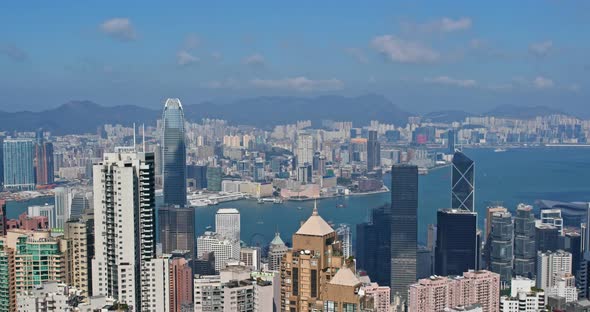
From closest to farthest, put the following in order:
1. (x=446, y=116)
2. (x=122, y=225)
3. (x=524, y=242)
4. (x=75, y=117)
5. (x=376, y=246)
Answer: (x=122, y=225) < (x=524, y=242) < (x=376, y=246) < (x=75, y=117) < (x=446, y=116)

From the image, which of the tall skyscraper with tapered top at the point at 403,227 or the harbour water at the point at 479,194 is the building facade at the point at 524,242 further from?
the tall skyscraper with tapered top at the point at 403,227

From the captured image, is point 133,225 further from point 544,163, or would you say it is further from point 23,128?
point 544,163

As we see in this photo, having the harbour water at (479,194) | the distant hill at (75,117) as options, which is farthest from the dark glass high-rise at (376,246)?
the distant hill at (75,117)

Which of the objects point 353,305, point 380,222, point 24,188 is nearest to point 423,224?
point 380,222

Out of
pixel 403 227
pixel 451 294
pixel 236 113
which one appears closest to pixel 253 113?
pixel 236 113

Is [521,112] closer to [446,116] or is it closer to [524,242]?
[446,116]

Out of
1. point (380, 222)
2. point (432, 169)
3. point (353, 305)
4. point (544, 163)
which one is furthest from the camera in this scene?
point (544, 163)
